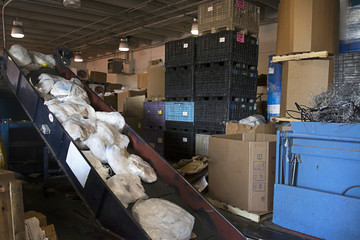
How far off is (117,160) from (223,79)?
2542 millimetres

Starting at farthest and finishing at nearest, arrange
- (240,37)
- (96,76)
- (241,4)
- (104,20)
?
(96,76) < (104,20) < (241,4) < (240,37)

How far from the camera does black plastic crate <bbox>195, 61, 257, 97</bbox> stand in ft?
14.8

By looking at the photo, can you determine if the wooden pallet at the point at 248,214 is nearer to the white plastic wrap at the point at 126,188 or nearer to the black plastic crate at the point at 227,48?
the white plastic wrap at the point at 126,188

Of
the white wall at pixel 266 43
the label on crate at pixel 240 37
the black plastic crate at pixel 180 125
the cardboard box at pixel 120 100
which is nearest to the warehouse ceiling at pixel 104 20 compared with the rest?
the white wall at pixel 266 43

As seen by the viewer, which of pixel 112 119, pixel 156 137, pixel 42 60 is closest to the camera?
pixel 112 119

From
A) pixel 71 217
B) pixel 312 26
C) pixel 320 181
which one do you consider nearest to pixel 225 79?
pixel 312 26

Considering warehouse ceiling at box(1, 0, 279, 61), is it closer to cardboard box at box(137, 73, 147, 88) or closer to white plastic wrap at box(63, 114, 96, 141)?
cardboard box at box(137, 73, 147, 88)


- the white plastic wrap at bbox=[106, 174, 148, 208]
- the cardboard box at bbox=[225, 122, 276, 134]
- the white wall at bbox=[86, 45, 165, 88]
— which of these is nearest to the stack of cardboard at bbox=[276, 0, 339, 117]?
the cardboard box at bbox=[225, 122, 276, 134]

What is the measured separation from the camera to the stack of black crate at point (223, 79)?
4.52 m

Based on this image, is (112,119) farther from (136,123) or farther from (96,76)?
(96,76)

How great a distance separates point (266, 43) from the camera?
9414 mm

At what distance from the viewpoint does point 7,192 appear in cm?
125

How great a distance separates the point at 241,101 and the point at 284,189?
2243 mm

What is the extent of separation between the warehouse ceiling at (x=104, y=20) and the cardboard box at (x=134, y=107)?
2.96 m
